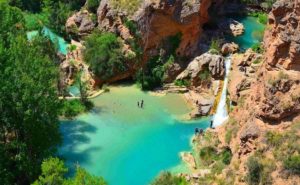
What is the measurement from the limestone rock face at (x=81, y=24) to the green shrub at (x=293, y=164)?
3519 cm

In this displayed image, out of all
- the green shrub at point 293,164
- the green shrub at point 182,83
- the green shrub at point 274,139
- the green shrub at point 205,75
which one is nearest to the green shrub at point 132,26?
the green shrub at point 182,83

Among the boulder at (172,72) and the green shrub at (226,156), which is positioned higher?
the boulder at (172,72)

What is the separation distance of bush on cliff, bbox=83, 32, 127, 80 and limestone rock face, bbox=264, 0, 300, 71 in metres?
22.8

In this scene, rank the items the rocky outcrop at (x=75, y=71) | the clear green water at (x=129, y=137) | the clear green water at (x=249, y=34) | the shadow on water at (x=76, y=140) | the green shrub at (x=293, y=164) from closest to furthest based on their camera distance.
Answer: the green shrub at (x=293, y=164), the clear green water at (x=129, y=137), the shadow on water at (x=76, y=140), the rocky outcrop at (x=75, y=71), the clear green water at (x=249, y=34)

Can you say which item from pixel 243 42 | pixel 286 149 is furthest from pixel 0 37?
pixel 243 42

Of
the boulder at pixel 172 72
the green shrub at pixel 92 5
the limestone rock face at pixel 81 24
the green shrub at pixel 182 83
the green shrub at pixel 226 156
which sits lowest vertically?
the green shrub at pixel 226 156

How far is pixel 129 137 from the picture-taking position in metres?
49.2

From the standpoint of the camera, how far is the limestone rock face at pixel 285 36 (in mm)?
36656

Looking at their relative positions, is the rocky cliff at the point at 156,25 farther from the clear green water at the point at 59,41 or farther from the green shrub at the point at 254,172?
the green shrub at the point at 254,172

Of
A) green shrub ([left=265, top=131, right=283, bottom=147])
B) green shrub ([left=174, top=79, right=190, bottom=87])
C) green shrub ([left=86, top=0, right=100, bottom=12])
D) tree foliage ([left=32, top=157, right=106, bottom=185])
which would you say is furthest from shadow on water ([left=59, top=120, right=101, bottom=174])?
green shrub ([left=86, top=0, right=100, bottom=12])

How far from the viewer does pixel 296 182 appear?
112 ft

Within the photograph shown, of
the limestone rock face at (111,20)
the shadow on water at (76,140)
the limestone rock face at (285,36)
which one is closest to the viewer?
the limestone rock face at (285,36)

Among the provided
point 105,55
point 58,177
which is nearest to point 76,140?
point 105,55

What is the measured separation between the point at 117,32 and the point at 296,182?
1256 inches
